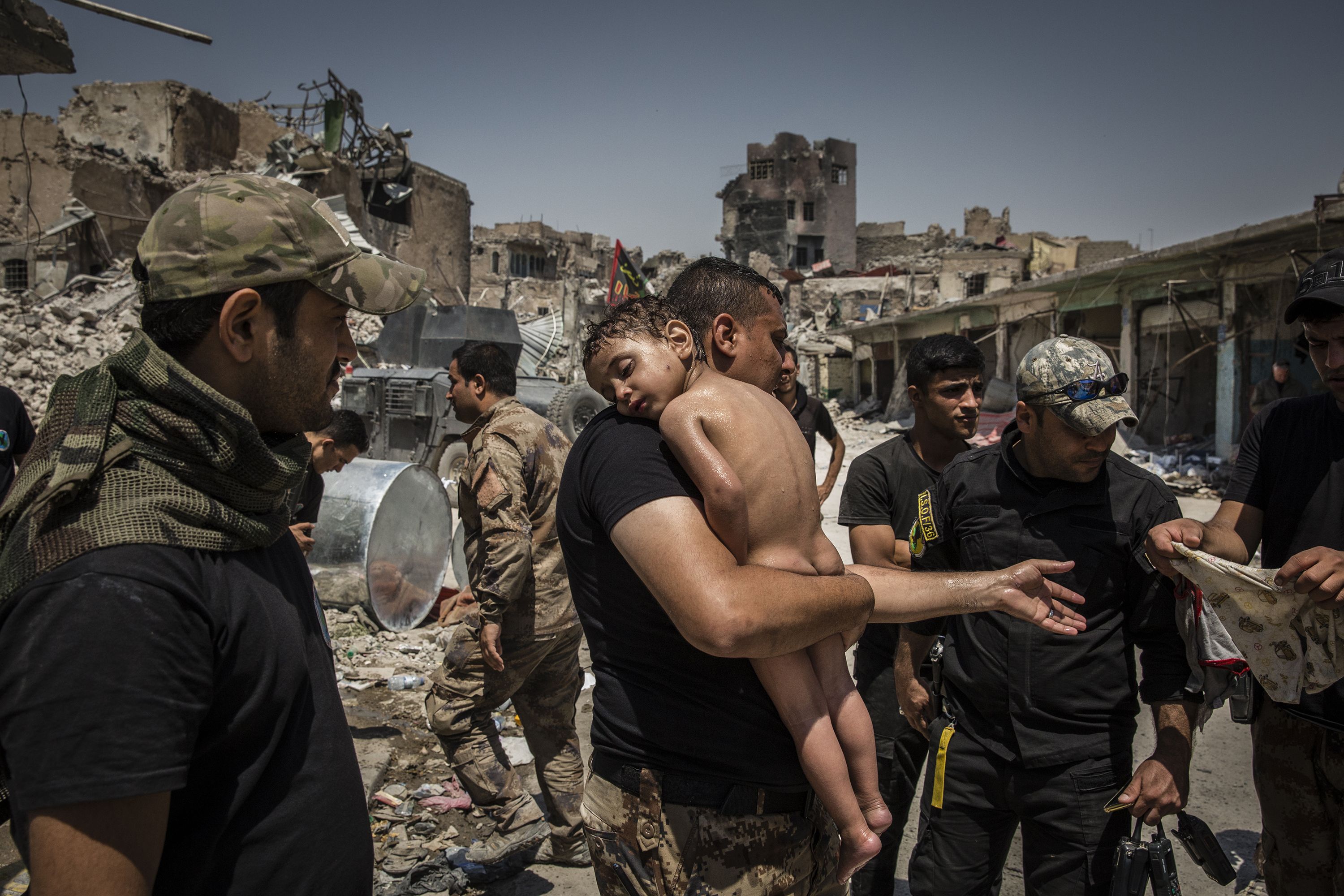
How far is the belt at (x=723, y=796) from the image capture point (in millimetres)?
1512

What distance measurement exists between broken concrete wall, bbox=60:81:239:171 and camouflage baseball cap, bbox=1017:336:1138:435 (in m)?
26.5

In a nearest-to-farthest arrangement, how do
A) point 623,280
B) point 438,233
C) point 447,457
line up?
point 447,457, point 623,280, point 438,233

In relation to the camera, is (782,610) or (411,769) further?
(411,769)

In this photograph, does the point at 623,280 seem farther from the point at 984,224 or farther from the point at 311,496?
the point at 984,224

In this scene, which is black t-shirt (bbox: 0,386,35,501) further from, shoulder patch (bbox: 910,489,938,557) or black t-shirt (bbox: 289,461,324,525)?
shoulder patch (bbox: 910,489,938,557)

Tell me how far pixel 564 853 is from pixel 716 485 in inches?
103

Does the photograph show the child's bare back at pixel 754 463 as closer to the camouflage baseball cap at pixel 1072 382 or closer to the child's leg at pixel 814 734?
the child's leg at pixel 814 734

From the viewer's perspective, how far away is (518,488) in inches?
134

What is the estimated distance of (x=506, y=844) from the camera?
11.0ft

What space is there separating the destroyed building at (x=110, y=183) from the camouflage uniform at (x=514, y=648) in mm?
15554

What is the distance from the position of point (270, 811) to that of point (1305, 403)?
2.96 meters

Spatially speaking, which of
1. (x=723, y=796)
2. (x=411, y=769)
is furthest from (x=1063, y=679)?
(x=411, y=769)

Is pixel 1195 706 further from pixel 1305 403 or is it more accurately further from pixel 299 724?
pixel 299 724

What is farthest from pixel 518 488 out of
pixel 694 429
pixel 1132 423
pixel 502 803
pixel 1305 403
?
pixel 1305 403
